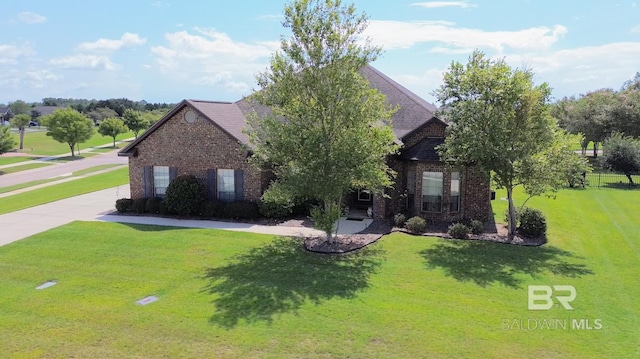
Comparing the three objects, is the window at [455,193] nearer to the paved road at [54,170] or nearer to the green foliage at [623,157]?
the green foliage at [623,157]

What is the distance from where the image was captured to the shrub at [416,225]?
59.0 feet

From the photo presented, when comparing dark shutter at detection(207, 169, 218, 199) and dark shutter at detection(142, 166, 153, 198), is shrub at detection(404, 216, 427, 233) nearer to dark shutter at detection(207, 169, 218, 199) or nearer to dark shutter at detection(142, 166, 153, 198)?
dark shutter at detection(207, 169, 218, 199)

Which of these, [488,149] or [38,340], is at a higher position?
[488,149]

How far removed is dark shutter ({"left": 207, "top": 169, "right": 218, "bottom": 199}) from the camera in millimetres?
21359

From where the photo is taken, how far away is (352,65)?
49.2ft

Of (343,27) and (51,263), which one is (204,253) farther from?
(343,27)

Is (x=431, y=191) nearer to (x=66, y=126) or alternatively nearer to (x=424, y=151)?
(x=424, y=151)

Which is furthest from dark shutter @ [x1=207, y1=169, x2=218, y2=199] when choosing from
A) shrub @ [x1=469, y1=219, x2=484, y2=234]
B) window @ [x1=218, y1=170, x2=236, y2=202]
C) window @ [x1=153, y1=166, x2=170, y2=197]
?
shrub @ [x1=469, y1=219, x2=484, y2=234]

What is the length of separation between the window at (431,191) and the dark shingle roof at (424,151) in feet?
2.36

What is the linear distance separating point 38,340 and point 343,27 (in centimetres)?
1221

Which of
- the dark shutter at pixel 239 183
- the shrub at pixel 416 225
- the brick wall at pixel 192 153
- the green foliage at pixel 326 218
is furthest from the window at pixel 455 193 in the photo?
the dark shutter at pixel 239 183

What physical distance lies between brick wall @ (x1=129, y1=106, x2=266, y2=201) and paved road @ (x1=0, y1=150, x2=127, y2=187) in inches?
790

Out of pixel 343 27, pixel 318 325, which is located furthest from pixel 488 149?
pixel 318 325

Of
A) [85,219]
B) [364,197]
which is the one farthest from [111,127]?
[364,197]
